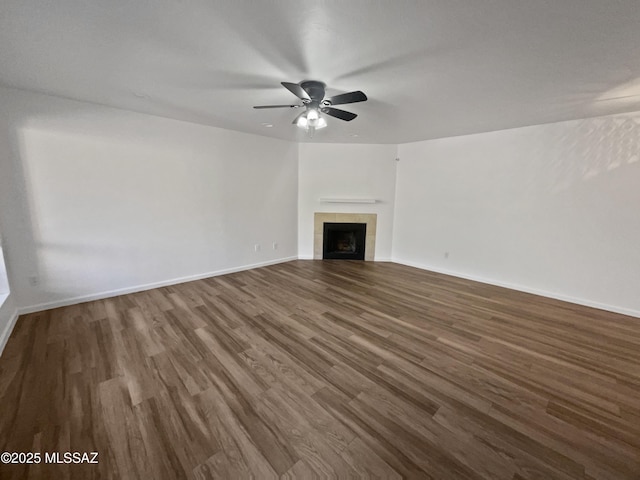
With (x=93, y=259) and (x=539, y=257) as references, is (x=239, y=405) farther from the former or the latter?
(x=539, y=257)

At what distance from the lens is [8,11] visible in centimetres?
149

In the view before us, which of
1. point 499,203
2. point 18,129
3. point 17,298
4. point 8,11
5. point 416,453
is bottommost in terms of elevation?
point 416,453

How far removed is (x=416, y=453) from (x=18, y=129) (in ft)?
15.8

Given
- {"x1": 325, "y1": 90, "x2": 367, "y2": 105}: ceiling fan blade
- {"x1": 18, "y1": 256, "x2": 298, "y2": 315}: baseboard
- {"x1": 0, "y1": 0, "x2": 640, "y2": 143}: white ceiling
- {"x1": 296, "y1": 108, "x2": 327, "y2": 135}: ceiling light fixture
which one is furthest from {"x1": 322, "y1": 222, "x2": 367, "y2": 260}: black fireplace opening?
{"x1": 325, "y1": 90, "x2": 367, "y2": 105}: ceiling fan blade

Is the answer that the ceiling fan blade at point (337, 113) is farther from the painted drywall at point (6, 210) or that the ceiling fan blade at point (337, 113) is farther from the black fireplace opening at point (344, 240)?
the painted drywall at point (6, 210)

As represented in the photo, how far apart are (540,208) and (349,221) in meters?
3.24

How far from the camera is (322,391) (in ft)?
6.24

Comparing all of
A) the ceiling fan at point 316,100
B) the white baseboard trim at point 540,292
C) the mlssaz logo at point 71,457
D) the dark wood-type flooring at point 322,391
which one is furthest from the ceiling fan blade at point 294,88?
the white baseboard trim at point 540,292

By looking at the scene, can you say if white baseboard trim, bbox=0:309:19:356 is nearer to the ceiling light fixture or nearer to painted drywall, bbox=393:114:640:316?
the ceiling light fixture

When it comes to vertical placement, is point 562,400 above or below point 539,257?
below

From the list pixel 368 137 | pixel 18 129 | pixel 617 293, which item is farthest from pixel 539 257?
pixel 18 129

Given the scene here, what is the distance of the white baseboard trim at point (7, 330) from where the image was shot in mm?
2359

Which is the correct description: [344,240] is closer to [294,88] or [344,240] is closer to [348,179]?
[348,179]

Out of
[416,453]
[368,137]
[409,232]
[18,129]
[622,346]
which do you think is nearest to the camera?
[416,453]
